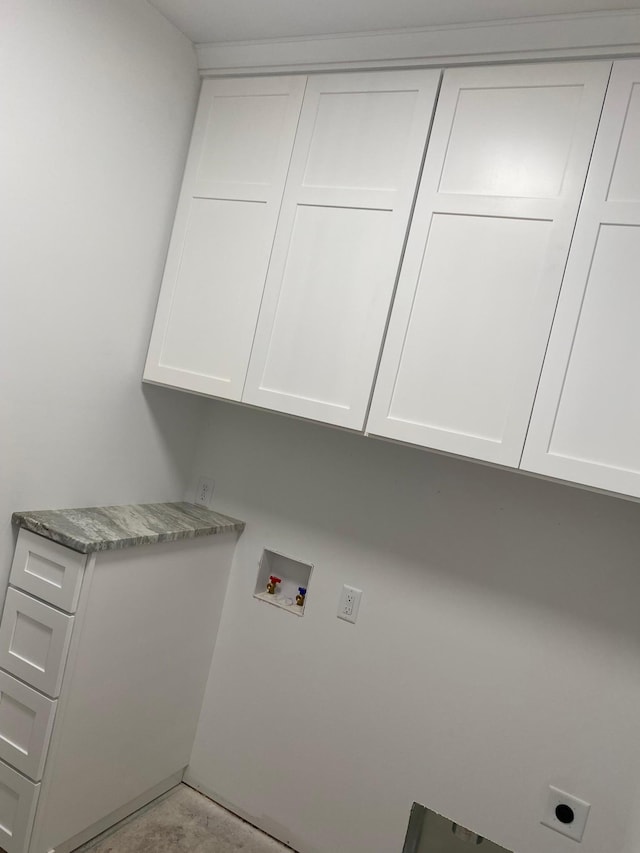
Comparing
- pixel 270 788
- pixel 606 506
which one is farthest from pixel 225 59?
pixel 270 788

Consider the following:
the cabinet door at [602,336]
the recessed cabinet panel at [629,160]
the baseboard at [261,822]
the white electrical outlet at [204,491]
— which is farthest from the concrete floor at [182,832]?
the recessed cabinet panel at [629,160]

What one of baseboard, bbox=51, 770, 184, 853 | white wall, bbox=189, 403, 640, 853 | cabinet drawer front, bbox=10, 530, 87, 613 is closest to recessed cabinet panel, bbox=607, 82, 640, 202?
white wall, bbox=189, 403, 640, 853

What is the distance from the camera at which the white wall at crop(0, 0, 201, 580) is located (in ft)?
5.87

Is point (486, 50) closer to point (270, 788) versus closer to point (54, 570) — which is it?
point (54, 570)

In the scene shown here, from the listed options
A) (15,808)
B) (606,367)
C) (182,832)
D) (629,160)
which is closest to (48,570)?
(15,808)

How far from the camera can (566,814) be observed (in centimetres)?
185

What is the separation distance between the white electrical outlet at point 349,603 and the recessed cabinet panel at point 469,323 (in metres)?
0.69

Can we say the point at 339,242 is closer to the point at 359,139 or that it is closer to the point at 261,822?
the point at 359,139

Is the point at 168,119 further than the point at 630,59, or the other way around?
the point at 168,119

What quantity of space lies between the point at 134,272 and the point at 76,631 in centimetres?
117

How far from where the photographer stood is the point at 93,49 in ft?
6.26

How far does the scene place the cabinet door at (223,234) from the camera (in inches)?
82.6

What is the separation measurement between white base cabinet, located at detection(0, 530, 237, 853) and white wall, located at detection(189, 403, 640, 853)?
0.88ft

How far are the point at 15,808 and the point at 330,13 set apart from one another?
2.50 meters
